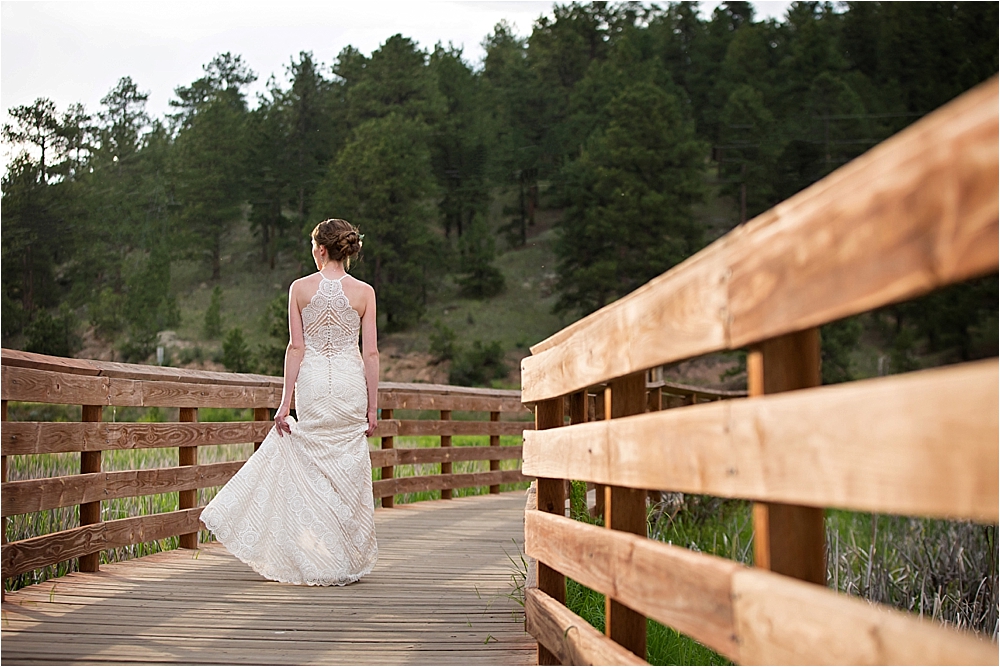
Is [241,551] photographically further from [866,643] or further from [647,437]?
[866,643]

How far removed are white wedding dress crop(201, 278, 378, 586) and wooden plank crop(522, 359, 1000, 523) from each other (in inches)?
131

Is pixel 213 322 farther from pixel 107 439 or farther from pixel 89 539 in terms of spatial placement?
pixel 89 539

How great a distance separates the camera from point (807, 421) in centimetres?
155

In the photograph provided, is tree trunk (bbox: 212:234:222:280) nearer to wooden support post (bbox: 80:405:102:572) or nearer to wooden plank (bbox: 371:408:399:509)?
wooden plank (bbox: 371:408:399:509)

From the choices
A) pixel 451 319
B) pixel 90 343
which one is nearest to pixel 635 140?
pixel 451 319

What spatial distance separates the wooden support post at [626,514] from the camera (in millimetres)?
2678

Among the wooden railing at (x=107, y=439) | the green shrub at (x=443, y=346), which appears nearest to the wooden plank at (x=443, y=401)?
the wooden railing at (x=107, y=439)

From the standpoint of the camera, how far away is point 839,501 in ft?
4.78

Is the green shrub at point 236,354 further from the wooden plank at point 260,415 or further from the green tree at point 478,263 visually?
the wooden plank at point 260,415

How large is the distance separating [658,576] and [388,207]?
40.3 m

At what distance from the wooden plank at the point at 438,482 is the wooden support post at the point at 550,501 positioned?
467cm

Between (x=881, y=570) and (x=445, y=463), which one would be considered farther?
(x=445, y=463)

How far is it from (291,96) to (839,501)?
160 ft

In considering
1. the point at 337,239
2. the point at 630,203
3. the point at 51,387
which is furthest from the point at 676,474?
the point at 630,203
